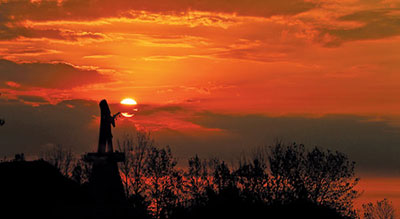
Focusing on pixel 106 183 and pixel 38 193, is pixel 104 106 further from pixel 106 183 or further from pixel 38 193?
Answer: pixel 38 193

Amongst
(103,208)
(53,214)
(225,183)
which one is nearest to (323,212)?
(225,183)

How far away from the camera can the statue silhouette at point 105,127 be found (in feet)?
125

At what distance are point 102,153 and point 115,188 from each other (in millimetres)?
2749

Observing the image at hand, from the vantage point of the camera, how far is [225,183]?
190 ft

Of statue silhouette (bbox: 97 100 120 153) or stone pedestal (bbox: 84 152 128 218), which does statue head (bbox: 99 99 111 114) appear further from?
stone pedestal (bbox: 84 152 128 218)

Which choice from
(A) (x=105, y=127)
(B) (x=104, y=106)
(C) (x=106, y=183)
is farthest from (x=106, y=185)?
(B) (x=104, y=106)

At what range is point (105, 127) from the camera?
126 ft

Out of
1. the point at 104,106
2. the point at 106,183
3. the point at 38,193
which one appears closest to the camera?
the point at 106,183

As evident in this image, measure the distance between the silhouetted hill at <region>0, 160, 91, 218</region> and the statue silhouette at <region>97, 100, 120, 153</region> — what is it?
17.7 ft

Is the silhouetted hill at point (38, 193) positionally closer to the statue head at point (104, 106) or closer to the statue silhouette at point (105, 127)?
the statue silhouette at point (105, 127)

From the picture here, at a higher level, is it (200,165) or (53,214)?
(200,165)

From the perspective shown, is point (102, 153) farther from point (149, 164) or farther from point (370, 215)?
point (370, 215)

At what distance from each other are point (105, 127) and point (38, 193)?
344 inches

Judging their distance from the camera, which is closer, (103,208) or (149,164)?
(103,208)
